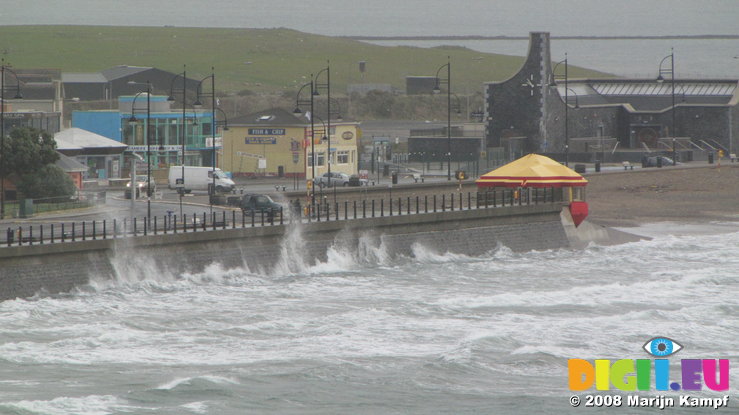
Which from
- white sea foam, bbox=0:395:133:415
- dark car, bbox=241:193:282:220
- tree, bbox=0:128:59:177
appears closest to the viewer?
white sea foam, bbox=0:395:133:415

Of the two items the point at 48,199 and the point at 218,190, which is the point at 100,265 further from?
the point at 218,190

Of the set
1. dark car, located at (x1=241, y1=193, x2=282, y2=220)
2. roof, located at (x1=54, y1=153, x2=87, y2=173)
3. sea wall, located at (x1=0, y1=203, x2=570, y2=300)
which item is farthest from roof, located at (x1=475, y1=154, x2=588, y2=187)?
roof, located at (x1=54, y1=153, x2=87, y2=173)

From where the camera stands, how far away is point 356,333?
1885 inches

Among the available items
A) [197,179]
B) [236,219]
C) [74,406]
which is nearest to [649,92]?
[197,179]

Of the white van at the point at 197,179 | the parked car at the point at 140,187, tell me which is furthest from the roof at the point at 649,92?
the parked car at the point at 140,187

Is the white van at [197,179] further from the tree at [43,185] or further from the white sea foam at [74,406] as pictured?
the white sea foam at [74,406]

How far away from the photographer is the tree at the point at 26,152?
65.8 m

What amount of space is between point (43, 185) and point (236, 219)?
958cm

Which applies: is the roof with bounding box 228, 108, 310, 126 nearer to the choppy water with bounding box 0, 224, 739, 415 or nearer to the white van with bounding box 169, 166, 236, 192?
the white van with bounding box 169, 166, 236, 192

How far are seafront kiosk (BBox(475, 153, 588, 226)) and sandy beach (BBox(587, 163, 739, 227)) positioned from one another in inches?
236

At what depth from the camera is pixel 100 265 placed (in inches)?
2156

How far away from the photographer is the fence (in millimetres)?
54781

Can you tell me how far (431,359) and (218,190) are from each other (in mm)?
39004

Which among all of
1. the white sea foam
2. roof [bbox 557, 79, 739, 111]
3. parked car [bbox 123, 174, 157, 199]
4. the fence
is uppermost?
roof [bbox 557, 79, 739, 111]
